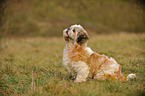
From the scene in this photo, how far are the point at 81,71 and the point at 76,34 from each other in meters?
1.03

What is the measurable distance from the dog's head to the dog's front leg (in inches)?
25.7

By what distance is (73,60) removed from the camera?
5012 millimetres

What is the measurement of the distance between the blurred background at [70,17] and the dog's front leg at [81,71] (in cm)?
1639

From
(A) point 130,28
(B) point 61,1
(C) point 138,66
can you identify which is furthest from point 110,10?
(C) point 138,66

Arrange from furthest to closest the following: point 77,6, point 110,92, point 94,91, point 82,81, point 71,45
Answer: point 77,6
point 71,45
point 82,81
point 110,92
point 94,91

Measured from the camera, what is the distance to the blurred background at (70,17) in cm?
2164

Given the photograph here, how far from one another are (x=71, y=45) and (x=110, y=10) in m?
25.6

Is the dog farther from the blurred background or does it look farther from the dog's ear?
the blurred background

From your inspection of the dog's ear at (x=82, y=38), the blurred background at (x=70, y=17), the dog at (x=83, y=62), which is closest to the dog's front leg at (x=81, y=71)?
the dog at (x=83, y=62)

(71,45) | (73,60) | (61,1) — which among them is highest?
(61,1)

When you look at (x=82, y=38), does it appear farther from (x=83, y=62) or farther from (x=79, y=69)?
(x=79, y=69)

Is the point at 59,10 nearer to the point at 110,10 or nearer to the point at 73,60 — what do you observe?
the point at 110,10

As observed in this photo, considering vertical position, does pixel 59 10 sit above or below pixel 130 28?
above

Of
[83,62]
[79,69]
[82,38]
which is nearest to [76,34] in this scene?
[82,38]
